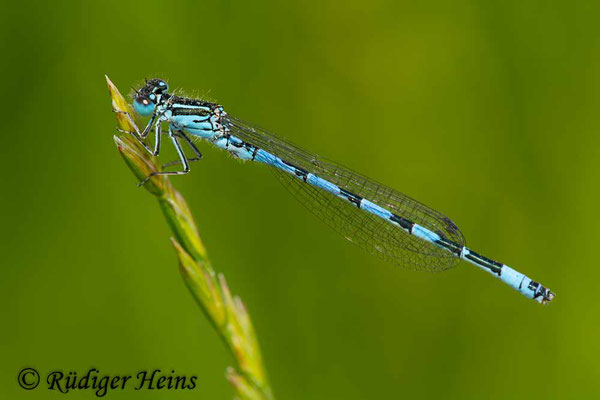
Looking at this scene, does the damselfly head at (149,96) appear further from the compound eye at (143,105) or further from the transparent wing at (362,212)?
the transparent wing at (362,212)

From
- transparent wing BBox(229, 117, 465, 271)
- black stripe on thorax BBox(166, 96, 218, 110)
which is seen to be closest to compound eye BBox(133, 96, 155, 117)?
black stripe on thorax BBox(166, 96, 218, 110)

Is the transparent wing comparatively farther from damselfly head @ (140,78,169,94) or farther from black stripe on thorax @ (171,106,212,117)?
damselfly head @ (140,78,169,94)

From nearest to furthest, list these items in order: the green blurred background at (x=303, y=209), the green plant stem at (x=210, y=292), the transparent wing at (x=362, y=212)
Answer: the green plant stem at (x=210, y=292) < the green blurred background at (x=303, y=209) < the transparent wing at (x=362, y=212)

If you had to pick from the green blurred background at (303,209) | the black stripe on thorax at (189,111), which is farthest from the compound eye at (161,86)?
the green blurred background at (303,209)

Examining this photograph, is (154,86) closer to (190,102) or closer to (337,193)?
(190,102)

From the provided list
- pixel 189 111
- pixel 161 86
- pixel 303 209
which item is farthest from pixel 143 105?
pixel 303 209

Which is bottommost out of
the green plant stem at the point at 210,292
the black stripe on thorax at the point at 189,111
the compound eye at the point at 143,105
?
the green plant stem at the point at 210,292

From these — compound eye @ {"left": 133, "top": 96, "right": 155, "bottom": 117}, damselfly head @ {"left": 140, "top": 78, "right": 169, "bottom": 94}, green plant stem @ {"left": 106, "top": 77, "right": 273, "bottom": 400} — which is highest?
damselfly head @ {"left": 140, "top": 78, "right": 169, "bottom": 94}
